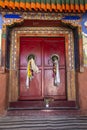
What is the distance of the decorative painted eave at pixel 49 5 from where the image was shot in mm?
5180

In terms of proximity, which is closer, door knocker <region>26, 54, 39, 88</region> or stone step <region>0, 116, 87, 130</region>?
stone step <region>0, 116, 87, 130</region>

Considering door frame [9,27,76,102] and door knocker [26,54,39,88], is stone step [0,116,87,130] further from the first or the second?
door knocker [26,54,39,88]

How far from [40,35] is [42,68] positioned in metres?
0.95

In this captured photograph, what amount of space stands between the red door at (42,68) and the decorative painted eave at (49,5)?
1090mm

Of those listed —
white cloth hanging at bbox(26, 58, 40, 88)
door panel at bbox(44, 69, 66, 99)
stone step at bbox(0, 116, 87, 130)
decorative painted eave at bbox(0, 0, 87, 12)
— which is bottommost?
stone step at bbox(0, 116, 87, 130)

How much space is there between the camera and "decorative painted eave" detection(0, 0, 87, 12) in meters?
5.18

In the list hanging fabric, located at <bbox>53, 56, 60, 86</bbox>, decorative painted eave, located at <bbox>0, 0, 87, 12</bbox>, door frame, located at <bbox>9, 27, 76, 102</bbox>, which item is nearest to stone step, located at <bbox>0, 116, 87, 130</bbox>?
door frame, located at <bbox>9, 27, 76, 102</bbox>

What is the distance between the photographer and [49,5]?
5.30 m

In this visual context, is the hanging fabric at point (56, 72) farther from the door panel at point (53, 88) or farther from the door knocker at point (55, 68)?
the door panel at point (53, 88)

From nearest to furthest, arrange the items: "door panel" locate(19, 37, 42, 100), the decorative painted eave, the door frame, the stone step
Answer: the stone step → the decorative painted eave → the door frame → "door panel" locate(19, 37, 42, 100)

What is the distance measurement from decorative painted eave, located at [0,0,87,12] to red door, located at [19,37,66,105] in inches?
42.9

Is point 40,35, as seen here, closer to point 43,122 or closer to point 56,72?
point 56,72

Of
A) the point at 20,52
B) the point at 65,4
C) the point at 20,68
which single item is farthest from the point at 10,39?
the point at 65,4

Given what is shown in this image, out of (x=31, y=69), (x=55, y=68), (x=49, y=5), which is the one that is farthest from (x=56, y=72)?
(x=49, y=5)
